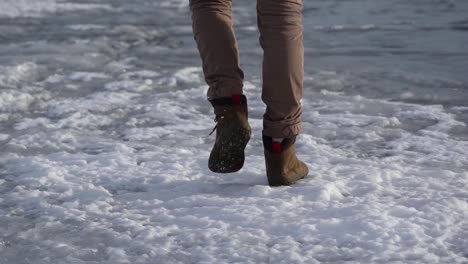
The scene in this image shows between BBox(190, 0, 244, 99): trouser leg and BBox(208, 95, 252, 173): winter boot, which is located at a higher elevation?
BBox(190, 0, 244, 99): trouser leg

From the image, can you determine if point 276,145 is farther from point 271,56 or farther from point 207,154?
point 207,154

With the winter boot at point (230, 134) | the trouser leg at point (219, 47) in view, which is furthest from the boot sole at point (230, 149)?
the trouser leg at point (219, 47)

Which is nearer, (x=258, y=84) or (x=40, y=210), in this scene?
(x=40, y=210)

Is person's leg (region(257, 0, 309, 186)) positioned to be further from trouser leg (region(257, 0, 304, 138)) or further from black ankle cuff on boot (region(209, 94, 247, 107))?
black ankle cuff on boot (region(209, 94, 247, 107))

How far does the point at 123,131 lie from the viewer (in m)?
3.62

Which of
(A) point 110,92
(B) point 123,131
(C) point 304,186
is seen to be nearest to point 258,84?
(A) point 110,92

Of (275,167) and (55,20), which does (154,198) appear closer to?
(275,167)

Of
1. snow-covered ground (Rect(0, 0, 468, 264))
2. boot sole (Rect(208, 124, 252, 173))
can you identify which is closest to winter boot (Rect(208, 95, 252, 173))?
boot sole (Rect(208, 124, 252, 173))

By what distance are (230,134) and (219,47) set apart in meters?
0.26

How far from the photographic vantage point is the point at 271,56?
8.56ft

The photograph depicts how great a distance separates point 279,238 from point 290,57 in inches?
21.7

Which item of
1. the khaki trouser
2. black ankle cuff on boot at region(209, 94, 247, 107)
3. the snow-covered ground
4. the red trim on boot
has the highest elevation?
the khaki trouser

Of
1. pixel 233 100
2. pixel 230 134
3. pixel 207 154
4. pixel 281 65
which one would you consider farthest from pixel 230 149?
pixel 207 154

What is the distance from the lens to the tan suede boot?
2.69 m
